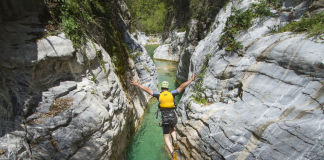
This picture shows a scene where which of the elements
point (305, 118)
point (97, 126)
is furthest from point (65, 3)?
point (305, 118)

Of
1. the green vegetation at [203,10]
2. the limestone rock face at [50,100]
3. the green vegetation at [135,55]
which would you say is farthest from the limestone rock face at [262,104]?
the green vegetation at [135,55]

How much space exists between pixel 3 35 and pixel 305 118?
26.5ft

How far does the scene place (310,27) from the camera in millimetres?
4512

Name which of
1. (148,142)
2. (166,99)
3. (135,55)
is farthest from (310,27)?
(135,55)

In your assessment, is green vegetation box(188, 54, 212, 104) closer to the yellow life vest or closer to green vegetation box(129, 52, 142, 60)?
the yellow life vest

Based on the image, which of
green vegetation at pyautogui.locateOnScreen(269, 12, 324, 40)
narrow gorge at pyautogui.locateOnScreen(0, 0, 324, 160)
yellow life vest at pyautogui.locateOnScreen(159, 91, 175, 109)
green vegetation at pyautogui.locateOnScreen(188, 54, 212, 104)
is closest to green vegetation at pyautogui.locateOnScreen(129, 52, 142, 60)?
narrow gorge at pyautogui.locateOnScreen(0, 0, 324, 160)

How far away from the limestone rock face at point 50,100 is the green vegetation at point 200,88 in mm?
3525

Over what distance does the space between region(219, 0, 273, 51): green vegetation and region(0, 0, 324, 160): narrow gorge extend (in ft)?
0.14

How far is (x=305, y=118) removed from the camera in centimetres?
352

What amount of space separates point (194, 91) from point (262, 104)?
2792 mm

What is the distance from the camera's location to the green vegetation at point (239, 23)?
622cm

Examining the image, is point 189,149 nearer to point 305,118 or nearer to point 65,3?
point 305,118

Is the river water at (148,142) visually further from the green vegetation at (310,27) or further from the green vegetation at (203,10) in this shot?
the green vegetation at (203,10)

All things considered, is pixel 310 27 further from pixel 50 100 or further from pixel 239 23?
pixel 50 100
